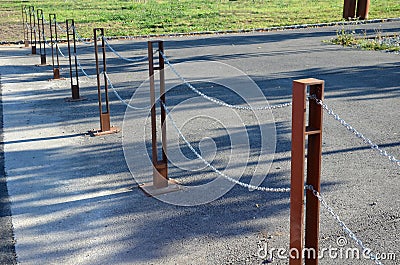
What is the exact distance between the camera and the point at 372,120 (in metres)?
7.85

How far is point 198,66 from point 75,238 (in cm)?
907

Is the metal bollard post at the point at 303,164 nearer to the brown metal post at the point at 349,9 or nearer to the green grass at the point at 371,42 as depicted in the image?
the green grass at the point at 371,42

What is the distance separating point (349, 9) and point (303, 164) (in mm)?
23723

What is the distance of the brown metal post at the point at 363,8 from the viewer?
24647 millimetres

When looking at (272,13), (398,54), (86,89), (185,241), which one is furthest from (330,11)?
(185,241)

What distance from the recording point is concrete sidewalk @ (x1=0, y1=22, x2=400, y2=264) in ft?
14.0

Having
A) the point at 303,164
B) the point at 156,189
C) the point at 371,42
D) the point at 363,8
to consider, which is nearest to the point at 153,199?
the point at 156,189

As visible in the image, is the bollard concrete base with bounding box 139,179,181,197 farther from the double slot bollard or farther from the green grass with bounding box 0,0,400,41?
the double slot bollard

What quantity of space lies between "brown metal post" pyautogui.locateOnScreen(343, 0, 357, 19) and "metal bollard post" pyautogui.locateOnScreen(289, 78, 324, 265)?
23261 millimetres

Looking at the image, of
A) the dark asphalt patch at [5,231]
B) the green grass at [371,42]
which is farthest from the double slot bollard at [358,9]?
the dark asphalt patch at [5,231]

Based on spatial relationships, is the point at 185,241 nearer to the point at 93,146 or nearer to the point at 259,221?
the point at 259,221

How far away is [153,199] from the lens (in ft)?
17.3

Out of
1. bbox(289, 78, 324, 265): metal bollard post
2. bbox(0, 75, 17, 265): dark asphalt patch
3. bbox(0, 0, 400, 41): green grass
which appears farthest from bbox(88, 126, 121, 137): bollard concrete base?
bbox(0, 0, 400, 41): green grass

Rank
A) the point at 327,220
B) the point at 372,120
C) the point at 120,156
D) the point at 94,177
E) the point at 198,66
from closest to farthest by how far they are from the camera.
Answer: the point at 327,220 → the point at 94,177 → the point at 120,156 → the point at 372,120 → the point at 198,66
